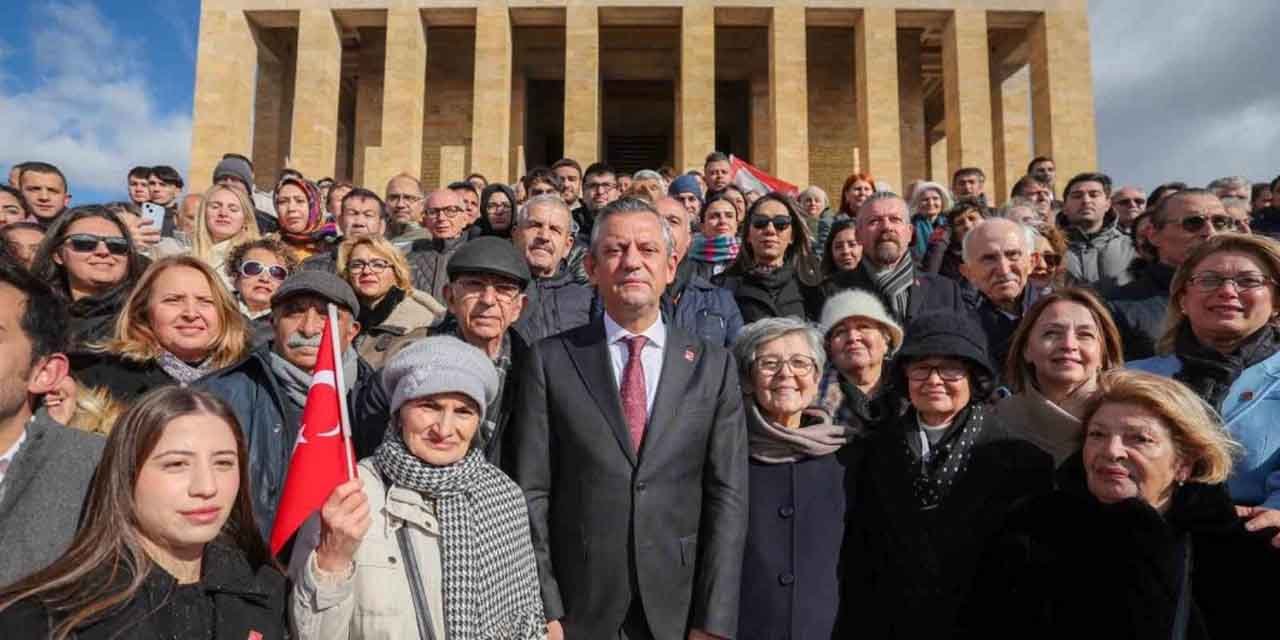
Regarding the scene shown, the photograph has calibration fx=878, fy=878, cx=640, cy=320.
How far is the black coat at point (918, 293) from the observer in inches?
229

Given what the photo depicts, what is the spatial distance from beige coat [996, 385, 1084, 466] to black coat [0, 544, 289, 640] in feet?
9.47

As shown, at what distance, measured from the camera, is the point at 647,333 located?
3660mm

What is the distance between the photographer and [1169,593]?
2.89 meters

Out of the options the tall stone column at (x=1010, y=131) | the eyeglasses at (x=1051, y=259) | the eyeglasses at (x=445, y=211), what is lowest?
the eyeglasses at (x=1051, y=259)

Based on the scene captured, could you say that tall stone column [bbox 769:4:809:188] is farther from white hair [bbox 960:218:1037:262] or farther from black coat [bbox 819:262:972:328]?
white hair [bbox 960:218:1037:262]

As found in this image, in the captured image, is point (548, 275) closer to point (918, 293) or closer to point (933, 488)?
point (918, 293)

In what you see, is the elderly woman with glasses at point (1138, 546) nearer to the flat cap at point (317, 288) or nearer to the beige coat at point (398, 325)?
the flat cap at point (317, 288)

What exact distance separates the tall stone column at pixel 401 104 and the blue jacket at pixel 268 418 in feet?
63.4

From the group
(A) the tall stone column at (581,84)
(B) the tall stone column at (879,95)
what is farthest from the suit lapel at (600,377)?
(B) the tall stone column at (879,95)

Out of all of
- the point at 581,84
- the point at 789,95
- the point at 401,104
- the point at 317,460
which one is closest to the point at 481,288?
the point at 317,460

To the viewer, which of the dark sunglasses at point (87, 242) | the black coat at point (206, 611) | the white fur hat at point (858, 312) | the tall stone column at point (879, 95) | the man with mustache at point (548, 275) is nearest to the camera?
the black coat at point (206, 611)

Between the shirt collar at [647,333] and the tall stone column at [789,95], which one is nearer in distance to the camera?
the shirt collar at [647,333]

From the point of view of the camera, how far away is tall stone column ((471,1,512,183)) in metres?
Answer: 22.7

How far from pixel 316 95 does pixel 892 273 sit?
20.5 meters
